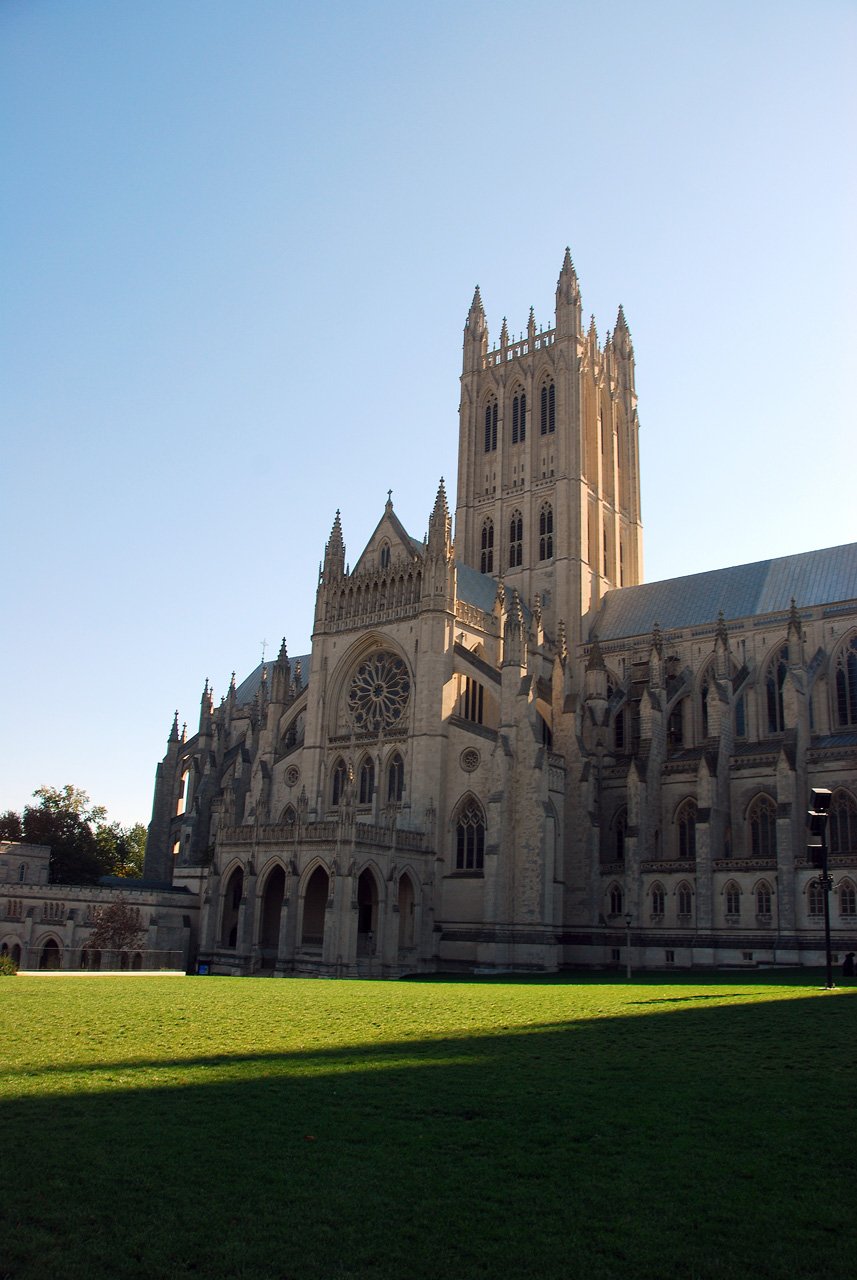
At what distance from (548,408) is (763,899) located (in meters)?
40.3

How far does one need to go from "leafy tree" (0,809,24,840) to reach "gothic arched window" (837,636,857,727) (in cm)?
5476

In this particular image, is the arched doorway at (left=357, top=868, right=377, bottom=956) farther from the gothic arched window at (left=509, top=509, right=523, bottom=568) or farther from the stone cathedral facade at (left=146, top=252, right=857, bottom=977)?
the gothic arched window at (left=509, top=509, right=523, bottom=568)

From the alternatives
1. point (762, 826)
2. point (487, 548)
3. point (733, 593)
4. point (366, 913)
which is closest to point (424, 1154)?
point (366, 913)

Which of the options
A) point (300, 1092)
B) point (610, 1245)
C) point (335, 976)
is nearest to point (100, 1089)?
point (300, 1092)

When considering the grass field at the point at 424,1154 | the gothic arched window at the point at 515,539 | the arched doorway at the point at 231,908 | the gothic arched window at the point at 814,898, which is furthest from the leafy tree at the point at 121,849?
the grass field at the point at 424,1154

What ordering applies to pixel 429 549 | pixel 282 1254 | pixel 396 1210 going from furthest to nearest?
pixel 429 549
pixel 396 1210
pixel 282 1254

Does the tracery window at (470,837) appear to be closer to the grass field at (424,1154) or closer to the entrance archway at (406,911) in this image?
the entrance archway at (406,911)

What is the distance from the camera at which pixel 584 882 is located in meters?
51.9

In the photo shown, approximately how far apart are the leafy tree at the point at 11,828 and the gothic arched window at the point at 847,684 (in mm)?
54762

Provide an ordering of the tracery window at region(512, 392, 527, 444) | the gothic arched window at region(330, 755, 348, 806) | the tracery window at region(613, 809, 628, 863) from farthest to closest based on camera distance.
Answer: the tracery window at region(512, 392, 527, 444), the tracery window at region(613, 809, 628, 863), the gothic arched window at region(330, 755, 348, 806)

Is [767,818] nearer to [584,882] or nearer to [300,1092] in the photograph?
[584,882]

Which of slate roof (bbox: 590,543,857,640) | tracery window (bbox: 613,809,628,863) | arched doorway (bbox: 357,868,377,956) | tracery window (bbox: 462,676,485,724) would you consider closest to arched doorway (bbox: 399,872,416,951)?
arched doorway (bbox: 357,868,377,956)

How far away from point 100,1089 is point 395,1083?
11.9ft

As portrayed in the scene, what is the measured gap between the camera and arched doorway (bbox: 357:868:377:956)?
47.2 metres
